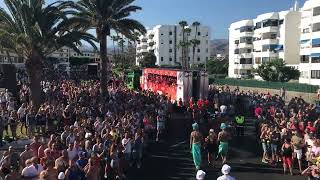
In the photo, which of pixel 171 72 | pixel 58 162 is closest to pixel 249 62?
pixel 171 72

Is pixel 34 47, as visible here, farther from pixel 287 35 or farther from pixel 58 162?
pixel 287 35

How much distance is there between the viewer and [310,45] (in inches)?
2707

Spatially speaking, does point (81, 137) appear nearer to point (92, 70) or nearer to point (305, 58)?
point (92, 70)

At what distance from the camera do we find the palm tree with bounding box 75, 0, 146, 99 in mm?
32906

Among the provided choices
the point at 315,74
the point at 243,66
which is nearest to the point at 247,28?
the point at 243,66

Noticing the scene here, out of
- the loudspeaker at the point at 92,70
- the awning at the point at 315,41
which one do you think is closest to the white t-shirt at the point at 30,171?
the loudspeaker at the point at 92,70

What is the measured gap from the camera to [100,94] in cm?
3388

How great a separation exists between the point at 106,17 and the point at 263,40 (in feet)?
212

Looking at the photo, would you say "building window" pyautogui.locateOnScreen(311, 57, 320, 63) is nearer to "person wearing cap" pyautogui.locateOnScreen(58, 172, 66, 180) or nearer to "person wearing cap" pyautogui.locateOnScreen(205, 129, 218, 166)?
"person wearing cap" pyautogui.locateOnScreen(205, 129, 218, 166)

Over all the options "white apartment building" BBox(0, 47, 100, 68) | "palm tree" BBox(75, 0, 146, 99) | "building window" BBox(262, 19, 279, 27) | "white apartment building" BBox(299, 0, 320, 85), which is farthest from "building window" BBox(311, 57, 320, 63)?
"palm tree" BBox(75, 0, 146, 99)

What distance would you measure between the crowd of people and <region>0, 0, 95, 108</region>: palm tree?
254cm

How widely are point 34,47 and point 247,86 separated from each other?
40202 millimetres

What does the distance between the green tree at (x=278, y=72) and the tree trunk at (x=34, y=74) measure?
158ft

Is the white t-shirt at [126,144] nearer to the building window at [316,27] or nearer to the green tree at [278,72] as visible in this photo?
the green tree at [278,72]
